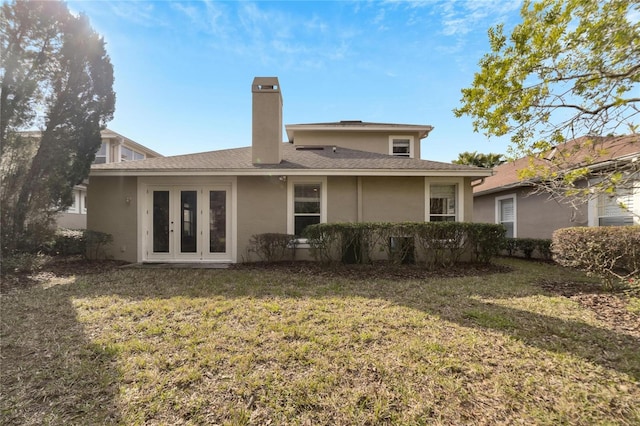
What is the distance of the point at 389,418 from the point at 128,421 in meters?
2.04

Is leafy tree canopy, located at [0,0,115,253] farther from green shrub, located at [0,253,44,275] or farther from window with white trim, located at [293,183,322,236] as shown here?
window with white trim, located at [293,183,322,236]

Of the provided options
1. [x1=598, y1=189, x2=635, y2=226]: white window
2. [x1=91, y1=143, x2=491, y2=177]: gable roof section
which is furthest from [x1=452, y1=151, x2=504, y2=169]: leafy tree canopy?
[x1=91, y1=143, x2=491, y2=177]: gable roof section

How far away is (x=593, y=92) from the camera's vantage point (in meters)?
4.21

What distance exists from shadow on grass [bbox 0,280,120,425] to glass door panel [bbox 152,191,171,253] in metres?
4.27

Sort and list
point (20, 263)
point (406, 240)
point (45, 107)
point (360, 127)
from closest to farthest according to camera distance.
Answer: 1. point (20, 263)
2. point (45, 107)
3. point (406, 240)
4. point (360, 127)

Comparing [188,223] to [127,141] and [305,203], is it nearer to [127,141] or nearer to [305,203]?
[305,203]

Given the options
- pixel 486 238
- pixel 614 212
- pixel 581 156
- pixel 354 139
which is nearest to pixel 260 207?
pixel 486 238

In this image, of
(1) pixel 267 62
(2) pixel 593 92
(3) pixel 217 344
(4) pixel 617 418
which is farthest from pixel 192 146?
(4) pixel 617 418

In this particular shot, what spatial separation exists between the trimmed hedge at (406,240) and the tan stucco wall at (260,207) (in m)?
1.35

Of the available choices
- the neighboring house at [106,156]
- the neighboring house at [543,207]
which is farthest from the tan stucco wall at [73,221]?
the neighboring house at [543,207]

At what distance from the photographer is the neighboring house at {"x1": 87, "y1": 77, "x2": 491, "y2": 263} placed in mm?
8273

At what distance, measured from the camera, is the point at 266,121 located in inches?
368

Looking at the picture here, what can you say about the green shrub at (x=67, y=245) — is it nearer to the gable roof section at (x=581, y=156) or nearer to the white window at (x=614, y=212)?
the gable roof section at (x=581, y=156)

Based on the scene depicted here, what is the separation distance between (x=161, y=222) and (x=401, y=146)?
1076cm
